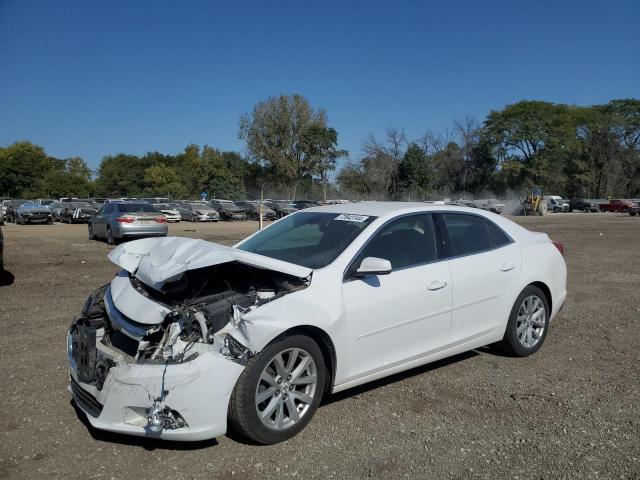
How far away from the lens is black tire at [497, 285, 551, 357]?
4926 millimetres

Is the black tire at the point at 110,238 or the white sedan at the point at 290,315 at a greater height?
the white sedan at the point at 290,315

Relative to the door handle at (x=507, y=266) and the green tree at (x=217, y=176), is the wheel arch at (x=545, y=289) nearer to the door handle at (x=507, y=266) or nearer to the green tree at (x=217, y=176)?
the door handle at (x=507, y=266)

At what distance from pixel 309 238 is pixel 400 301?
1.03m

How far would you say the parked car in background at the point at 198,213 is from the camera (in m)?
40.2

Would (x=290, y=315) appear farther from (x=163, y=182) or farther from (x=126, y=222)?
(x=163, y=182)

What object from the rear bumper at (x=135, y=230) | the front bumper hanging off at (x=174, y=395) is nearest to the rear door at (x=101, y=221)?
the rear bumper at (x=135, y=230)

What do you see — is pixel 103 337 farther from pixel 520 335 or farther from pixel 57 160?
pixel 57 160

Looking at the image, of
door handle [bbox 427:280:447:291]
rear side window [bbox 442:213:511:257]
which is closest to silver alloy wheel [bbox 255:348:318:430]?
door handle [bbox 427:280:447:291]

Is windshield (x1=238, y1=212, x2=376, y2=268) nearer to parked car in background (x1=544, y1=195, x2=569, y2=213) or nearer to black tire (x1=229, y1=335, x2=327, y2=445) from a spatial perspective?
black tire (x1=229, y1=335, x2=327, y2=445)

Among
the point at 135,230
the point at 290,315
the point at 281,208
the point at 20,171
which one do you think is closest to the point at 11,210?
the point at 281,208

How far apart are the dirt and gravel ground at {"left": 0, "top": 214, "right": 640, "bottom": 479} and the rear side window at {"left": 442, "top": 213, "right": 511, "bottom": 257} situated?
1087mm

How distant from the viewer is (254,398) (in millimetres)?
3250

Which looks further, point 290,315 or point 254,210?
point 254,210

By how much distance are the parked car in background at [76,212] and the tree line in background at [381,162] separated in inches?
1150
